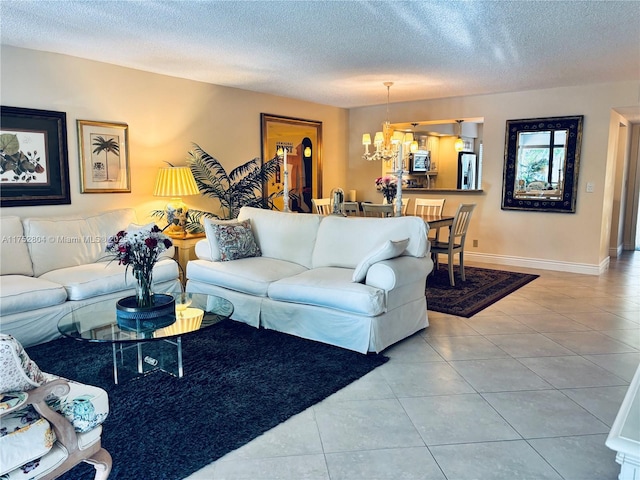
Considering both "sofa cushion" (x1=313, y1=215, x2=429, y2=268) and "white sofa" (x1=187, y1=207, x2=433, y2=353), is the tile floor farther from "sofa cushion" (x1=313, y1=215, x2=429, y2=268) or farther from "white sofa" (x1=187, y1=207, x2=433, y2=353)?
"sofa cushion" (x1=313, y1=215, x2=429, y2=268)

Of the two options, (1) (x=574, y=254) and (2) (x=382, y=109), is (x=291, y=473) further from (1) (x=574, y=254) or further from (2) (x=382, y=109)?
(2) (x=382, y=109)

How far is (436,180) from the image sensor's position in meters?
9.42

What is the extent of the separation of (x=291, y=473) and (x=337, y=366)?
1.13 metres

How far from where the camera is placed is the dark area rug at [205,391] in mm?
2115

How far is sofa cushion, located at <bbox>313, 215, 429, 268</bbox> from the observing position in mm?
3707

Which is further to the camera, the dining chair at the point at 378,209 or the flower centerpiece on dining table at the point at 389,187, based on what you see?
the flower centerpiece on dining table at the point at 389,187

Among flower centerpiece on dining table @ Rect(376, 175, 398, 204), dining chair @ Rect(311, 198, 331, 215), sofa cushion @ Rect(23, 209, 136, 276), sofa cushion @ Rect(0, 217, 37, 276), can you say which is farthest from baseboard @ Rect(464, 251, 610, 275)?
sofa cushion @ Rect(0, 217, 37, 276)

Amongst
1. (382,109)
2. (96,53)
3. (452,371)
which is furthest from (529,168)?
(96,53)

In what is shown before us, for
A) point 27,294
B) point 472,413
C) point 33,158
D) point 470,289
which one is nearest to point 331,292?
point 472,413

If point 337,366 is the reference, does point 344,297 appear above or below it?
above

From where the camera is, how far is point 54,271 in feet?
12.6

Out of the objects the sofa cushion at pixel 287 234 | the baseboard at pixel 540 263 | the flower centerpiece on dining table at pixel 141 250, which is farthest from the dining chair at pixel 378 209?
the flower centerpiece on dining table at pixel 141 250

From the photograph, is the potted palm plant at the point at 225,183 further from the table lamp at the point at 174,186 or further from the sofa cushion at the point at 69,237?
the sofa cushion at the point at 69,237

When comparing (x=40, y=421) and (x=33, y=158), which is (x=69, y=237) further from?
(x=40, y=421)
